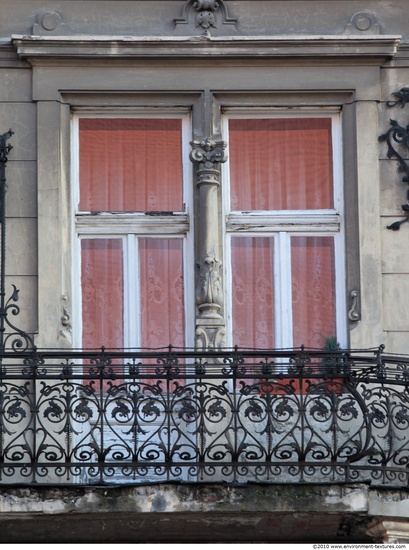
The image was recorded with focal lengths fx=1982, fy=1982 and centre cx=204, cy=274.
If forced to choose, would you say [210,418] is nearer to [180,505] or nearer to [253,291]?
[180,505]

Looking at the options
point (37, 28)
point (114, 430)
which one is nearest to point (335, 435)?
point (114, 430)

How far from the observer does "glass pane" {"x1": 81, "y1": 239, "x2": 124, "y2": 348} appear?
49.1ft

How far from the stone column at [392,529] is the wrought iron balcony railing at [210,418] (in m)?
0.29

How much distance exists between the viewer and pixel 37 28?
1520cm

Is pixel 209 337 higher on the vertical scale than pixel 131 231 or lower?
lower

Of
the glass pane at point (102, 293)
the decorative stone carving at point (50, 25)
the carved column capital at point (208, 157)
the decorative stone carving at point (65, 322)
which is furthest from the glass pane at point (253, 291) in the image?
the decorative stone carving at point (50, 25)

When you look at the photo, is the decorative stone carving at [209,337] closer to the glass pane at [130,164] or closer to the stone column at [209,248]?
the stone column at [209,248]

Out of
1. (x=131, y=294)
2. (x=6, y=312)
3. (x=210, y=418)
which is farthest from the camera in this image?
(x=131, y=294)

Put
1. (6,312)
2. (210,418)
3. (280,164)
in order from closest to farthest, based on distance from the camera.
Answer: (210,418), (6,312), (280,164)

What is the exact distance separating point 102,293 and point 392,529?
117 inches

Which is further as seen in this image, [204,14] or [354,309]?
[204,14]

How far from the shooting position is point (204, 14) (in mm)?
15289

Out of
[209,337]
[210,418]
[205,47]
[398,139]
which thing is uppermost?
[205,47]

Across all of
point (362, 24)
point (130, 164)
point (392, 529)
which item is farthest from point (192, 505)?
point (362, 24)
